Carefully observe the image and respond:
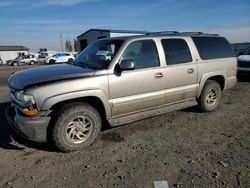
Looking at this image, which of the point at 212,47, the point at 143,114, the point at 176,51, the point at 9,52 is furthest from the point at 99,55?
the point at 9,52

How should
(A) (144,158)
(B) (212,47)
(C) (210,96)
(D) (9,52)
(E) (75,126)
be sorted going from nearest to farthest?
(A) (144,158) → (E) (75,126) → (B) (212,47) → (C) (210,96) → (D) (9,52)

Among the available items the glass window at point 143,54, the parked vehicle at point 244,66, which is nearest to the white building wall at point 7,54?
the parked vehicle at point 244,66

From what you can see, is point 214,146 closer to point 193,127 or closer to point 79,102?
point 193,127

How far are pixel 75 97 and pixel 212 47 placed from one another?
3.76 meters

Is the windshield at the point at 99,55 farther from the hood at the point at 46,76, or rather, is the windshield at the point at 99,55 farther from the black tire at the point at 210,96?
the black tire at the point at 210,96

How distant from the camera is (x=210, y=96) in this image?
20.7 feet

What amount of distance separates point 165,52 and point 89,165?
2646 millimetres

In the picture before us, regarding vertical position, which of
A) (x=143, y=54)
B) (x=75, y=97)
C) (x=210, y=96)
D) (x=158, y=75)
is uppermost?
(x=143, y=54)

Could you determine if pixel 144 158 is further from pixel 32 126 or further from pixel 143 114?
pixel 32 126

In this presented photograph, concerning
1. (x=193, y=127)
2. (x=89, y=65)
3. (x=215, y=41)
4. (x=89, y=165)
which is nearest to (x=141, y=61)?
(x=89, y=65)

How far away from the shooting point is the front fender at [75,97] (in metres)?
3.86

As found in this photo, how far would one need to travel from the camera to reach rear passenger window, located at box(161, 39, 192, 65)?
518 cm

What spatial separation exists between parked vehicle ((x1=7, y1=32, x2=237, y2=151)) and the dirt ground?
351 millimetres

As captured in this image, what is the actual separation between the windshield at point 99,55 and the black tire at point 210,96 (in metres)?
2.46
